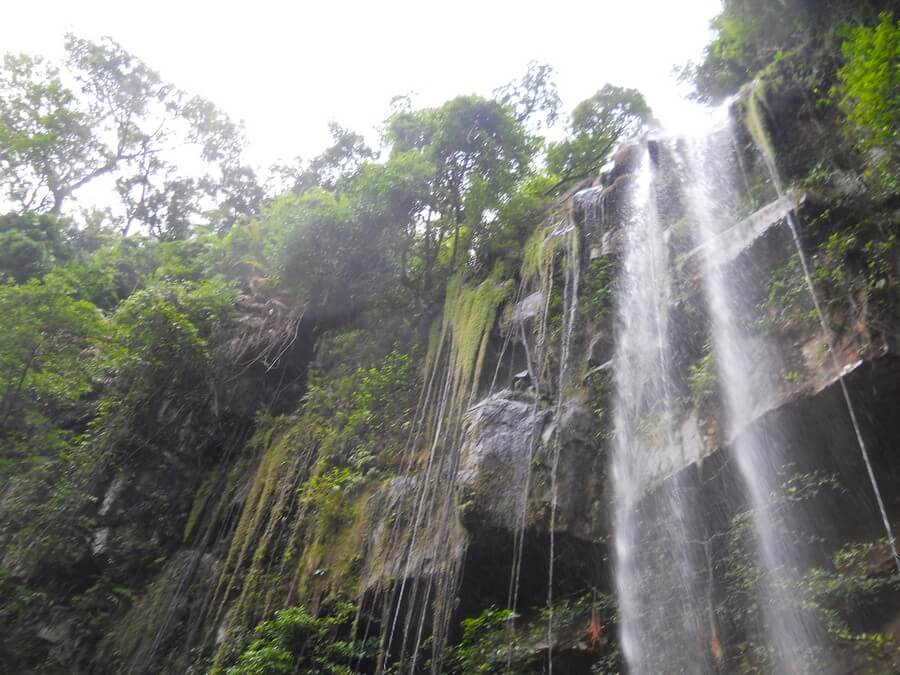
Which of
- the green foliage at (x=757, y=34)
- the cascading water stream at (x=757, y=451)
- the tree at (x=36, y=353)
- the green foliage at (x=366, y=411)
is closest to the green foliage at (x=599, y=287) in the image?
the cascading water stream at (x=757, y=451)

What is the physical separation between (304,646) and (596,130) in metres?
10.3

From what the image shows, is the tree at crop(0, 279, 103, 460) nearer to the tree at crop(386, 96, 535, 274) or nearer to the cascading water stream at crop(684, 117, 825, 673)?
the tree at crop(386, 96, 535, 274)

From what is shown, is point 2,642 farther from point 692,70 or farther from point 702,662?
point 692,70

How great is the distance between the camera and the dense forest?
19.4 ft

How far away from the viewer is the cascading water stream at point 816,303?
518cm

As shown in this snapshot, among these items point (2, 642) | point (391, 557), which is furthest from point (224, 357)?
point (391, 557)

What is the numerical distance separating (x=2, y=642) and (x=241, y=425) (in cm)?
425

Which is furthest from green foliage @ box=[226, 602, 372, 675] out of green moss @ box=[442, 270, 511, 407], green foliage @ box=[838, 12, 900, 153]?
green foliage @ box=[838, 12, 900, 153]

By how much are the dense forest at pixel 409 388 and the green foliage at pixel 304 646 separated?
3cm

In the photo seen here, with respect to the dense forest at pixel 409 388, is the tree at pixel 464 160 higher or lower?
higher

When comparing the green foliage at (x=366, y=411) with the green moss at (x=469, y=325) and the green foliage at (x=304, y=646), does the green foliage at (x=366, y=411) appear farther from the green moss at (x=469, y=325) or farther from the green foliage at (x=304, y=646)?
the green foliage at (x=304, y=646)

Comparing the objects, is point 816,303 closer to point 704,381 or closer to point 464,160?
point 704,381

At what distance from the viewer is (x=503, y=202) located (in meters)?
10.7

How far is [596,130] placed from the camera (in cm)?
1264
